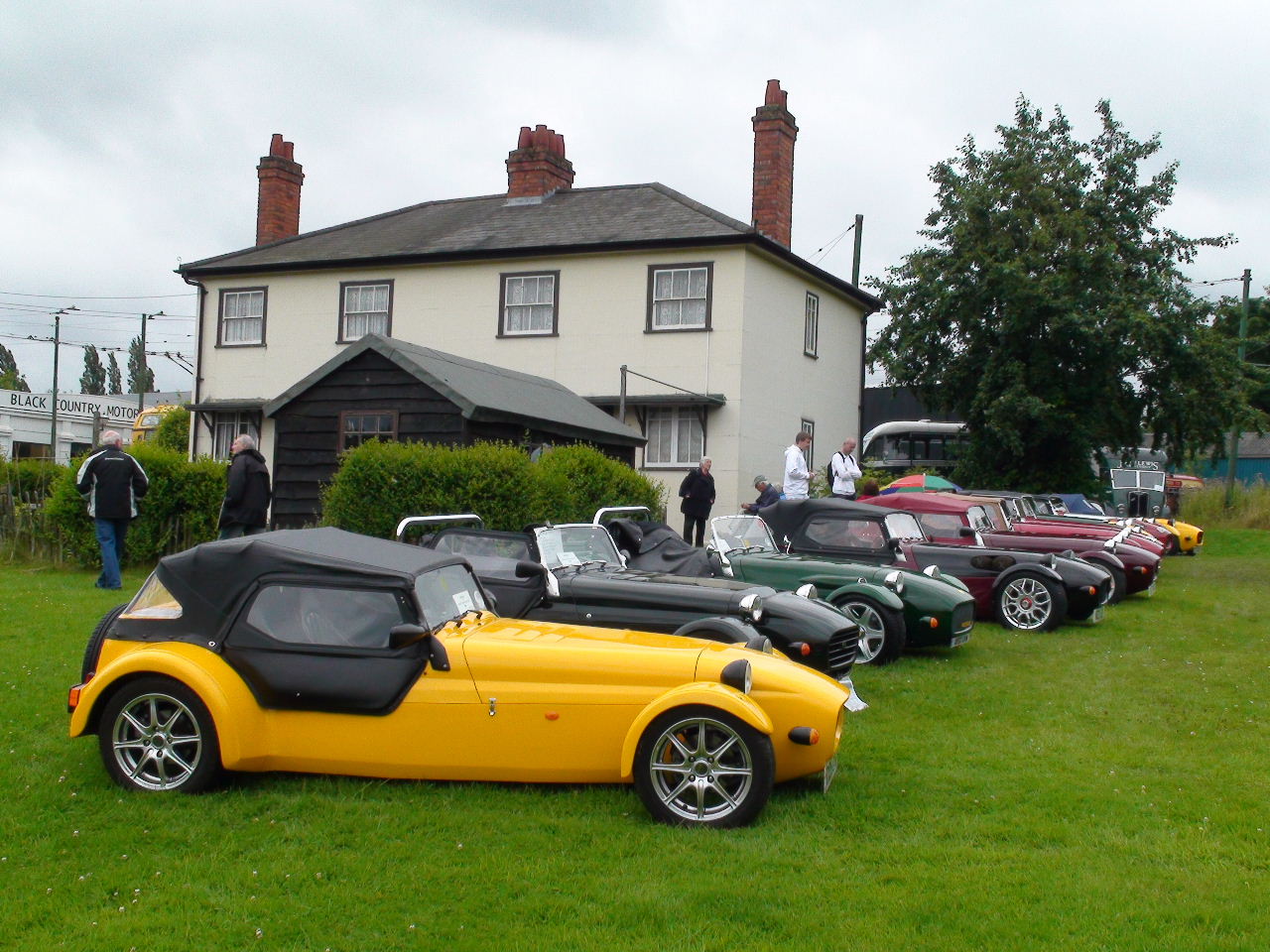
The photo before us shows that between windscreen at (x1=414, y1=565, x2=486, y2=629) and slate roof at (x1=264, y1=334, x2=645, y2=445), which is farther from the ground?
slate roof at (x1=264, y1=334, x2=645, y2=445)

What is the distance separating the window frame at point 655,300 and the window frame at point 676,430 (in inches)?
59.3

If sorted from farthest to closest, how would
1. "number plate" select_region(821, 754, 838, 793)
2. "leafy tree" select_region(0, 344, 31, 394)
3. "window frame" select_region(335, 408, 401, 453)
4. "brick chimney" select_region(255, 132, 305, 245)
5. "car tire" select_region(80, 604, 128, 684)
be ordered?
"leafy tree" select_region(0, 344, 31, 394), "brick chimney" select_region(255, 132, 305, 245), "window frame" select_region(335, 408, 401, 453), "car tire" select_region(80, 604, 128, 684), "number plate" select_region(821, 754, 838, 793)

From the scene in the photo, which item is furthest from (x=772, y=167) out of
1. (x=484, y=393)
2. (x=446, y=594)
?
(x=446, y=594)

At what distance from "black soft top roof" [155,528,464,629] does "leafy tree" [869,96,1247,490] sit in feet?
70.6

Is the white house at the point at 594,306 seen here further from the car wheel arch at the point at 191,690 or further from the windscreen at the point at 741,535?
the car wheel arch at the point at 191,690

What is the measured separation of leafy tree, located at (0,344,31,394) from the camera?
90.7 m

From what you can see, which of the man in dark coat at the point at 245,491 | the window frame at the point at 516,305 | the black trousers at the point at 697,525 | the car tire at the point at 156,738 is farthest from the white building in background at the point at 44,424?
the car tire at the point at 156,738

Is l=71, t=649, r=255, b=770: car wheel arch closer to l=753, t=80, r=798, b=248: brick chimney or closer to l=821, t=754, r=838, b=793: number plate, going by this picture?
l=821, t=754, r=838, b=793: number plate

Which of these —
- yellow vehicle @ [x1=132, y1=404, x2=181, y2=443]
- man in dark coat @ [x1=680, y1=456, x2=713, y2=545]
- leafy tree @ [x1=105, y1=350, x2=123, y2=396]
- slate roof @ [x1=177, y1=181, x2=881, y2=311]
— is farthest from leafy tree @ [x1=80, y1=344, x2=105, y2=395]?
man in dark coat @ [x1=680, y1=456, x2=713, y2=545]

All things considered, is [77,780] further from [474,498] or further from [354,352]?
[354,352]

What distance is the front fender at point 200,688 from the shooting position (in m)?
5.92

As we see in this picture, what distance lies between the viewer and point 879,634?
10594 millimetres

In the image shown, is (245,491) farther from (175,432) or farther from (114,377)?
(114,377)

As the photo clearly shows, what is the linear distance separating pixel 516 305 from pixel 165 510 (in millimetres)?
11104
